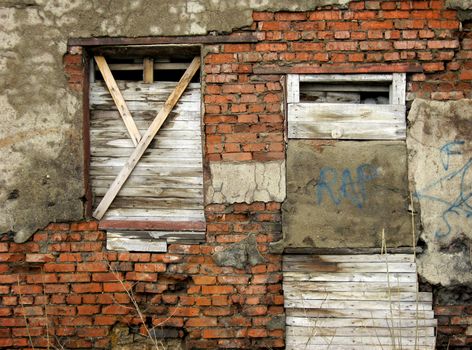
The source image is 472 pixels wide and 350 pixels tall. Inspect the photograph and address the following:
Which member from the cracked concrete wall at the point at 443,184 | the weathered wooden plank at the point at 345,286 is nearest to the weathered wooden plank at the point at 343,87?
the cracked concrete wall at the point at 443,184

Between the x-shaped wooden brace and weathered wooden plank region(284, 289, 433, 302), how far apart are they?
163 cm

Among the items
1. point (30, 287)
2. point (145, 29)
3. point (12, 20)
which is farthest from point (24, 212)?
point (145, 29)

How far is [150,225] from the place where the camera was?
11.7 feet

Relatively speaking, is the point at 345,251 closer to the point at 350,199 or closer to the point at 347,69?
the point at 350,199

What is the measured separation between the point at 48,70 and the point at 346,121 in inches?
95.2

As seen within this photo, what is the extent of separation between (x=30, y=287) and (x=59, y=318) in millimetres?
344

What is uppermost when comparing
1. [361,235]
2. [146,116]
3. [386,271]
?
[146,116]

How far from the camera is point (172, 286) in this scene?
3.55 metres

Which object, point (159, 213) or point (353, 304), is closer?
point (353, 304)

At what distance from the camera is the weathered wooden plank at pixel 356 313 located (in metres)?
3.44

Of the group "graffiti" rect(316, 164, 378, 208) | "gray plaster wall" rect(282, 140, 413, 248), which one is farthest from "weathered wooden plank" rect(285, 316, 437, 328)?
"graffiti" rect(316, 164, 378, 208)

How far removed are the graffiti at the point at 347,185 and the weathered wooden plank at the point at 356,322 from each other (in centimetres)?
91

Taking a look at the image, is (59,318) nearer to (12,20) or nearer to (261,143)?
(261,143)

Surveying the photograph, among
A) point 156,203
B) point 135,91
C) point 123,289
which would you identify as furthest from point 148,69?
point 123,289
